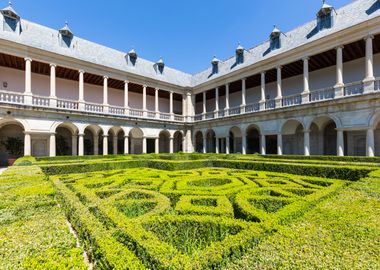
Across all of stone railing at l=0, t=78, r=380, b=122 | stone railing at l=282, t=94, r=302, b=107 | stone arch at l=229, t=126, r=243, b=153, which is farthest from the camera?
stone arch at l=229, t=126, r=243, b=153

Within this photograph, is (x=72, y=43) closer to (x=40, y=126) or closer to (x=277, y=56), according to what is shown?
(x=40, y=126)

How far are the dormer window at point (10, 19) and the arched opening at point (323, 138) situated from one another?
97.6ft

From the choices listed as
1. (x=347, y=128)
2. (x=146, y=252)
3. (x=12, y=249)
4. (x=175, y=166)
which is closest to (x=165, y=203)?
(x=146, y=252)

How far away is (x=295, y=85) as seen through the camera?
24.1 meters

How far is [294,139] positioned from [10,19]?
3020 centimetres

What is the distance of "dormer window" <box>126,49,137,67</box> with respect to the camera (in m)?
29.0

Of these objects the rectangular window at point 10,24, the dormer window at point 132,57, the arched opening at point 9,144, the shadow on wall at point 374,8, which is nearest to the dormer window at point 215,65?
the dormer window at point 132,57

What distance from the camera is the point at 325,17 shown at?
19.7m

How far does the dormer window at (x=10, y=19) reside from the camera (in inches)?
763

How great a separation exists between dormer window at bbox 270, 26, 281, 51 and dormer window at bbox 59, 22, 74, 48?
2259cm

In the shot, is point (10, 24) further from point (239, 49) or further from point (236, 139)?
point (236, 139)

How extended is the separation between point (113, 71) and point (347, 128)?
77.6 feet

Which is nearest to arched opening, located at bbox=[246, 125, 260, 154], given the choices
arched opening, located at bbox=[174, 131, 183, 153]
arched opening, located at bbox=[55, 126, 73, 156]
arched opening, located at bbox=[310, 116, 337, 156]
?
arched opening, located at bbox=[310, 116, 337, 156]

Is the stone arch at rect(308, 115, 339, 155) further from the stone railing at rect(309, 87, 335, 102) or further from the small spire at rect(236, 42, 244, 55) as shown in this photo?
the small spire at rect(236, 42, 244, 55)
